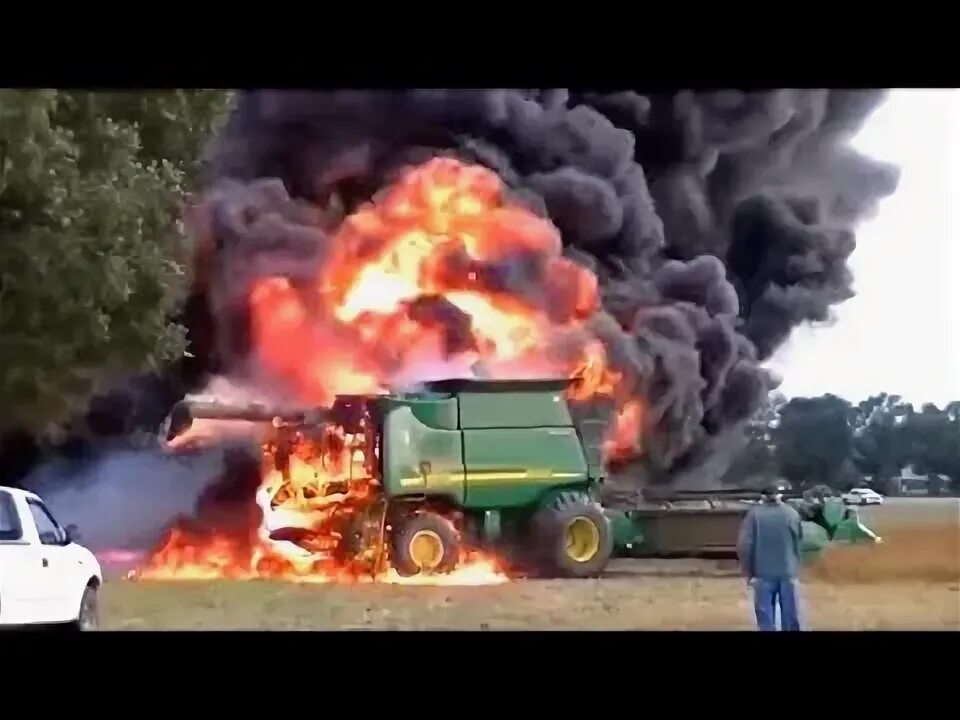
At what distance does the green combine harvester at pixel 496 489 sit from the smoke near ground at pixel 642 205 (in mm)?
197

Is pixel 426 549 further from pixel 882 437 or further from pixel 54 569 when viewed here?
→ pixel 882 437

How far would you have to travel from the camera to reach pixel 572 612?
542cm

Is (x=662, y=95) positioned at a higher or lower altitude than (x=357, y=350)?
higher

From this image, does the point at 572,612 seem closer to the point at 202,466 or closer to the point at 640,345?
the point at 640,345

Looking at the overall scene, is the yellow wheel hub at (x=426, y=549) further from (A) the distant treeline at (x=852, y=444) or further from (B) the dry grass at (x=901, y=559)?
(B) the dry grass at (x=901, y=559)

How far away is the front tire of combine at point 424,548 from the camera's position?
18.0 feet

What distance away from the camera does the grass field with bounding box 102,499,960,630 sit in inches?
213

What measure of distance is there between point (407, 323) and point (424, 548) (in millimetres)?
840

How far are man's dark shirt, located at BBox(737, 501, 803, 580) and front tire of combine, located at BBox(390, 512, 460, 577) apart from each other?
1.06 meters

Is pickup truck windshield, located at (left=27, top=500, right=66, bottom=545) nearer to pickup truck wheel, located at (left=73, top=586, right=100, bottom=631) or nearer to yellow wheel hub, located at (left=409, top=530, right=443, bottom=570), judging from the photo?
pickup truck wheel, located at (left=73, top=586, right=100, bottom=631)

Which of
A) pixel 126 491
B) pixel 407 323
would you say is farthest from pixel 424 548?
pixel 126 491
